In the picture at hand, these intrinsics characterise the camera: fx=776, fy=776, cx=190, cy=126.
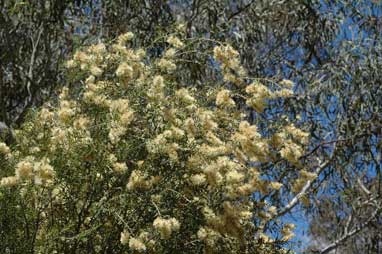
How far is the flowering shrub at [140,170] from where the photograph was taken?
2861 millimetres

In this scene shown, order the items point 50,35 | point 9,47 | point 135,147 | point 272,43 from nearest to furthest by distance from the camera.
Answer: point 135,147 < point 9,47 < point 50,35 < point 272,43

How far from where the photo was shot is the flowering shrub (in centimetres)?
286

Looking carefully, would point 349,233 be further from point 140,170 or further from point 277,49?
point 140,170

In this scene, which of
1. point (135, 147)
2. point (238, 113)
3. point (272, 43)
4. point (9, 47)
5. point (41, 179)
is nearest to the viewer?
point (41, 179)

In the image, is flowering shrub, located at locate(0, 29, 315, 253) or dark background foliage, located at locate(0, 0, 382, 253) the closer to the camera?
flowering shrub, located at locate(0, 29, 315, 253)

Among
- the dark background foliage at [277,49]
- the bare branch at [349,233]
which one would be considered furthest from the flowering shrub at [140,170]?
the bare branch at [349,233]

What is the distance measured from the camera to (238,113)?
323cm

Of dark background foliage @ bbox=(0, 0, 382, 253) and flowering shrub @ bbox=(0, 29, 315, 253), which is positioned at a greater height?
dark background foliage @ bbox=(0, 0, 382, 253)

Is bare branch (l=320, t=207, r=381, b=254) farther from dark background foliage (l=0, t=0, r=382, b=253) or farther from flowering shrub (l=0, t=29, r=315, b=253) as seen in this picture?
flowering shrub (l=0, t=29, r=315, b=253)

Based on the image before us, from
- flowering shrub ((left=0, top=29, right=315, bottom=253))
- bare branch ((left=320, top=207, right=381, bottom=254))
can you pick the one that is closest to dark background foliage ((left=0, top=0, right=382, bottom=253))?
bare branch ((left=320, top=207, right=381, bottom=254))

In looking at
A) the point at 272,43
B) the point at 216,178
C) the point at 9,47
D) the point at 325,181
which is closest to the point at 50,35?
the point at 9,47

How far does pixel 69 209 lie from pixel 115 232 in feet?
0.65

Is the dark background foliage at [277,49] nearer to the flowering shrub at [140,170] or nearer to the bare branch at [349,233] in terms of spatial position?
the bare branch at [349,233]

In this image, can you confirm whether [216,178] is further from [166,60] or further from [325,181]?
[325,181]
